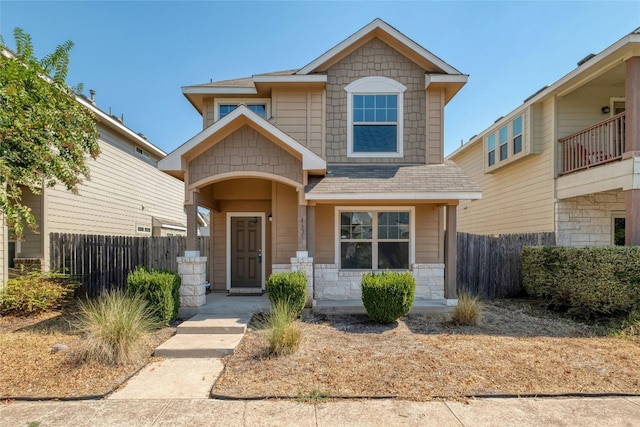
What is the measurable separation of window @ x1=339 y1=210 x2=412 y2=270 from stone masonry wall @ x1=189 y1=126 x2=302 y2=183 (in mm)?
2022

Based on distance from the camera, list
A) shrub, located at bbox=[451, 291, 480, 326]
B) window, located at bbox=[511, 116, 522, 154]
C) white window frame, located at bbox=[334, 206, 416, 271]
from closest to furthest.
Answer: shrub, located at bbox=[451, 291, 480, 326] < white window frame, located at bbox=[334, 206, 416, 271] < window, located at bbox=[511, 116, 522, 154]

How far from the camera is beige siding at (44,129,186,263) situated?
915cm

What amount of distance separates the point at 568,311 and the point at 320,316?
5588 millimetres

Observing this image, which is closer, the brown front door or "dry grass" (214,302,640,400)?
"dry grass" (214,302,640,400)

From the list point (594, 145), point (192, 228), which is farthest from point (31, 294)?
point (594, 145)

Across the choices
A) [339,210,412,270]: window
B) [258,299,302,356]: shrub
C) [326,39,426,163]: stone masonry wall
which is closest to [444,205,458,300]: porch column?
[339,210,412,270]: window

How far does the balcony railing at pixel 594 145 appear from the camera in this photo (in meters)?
8.66

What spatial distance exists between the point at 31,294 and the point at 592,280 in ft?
39.8

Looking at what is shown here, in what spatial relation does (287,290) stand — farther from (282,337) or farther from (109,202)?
(109,202)

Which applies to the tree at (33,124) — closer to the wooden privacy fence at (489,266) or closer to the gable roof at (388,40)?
the gable roof at (388,40)

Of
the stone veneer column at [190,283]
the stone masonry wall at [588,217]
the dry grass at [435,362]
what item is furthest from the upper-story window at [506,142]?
the stone veneer column at [190,283]

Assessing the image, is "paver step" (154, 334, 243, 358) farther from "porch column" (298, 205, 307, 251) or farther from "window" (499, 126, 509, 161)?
"window" (499, 126, 509, 161)

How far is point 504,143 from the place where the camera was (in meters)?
13.1

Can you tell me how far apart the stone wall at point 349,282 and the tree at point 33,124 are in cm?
553
